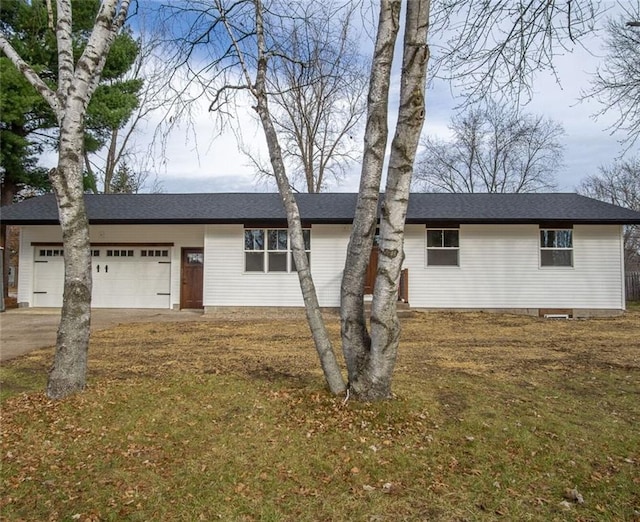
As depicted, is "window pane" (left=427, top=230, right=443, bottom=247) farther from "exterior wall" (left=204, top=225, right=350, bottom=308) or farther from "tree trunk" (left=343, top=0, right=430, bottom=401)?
→ "tree trunk" (left=343, top=0, right=430, bottom=401)

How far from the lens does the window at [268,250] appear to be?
42.8 ft

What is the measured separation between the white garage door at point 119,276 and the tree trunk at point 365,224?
11.2m

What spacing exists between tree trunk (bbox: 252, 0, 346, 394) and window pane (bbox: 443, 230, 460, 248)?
9.47 m

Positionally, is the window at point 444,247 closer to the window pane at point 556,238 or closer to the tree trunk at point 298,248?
the window pane at point 556,238

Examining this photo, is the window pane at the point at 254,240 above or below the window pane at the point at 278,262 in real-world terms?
above

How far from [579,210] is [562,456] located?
467 inches

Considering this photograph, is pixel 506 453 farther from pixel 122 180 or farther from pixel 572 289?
pixel 122 180

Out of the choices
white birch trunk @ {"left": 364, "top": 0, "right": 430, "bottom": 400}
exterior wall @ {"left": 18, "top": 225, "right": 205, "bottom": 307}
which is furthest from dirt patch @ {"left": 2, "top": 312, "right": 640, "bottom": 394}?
exterior wall @ {"left": 18, "top": 225, "right": 205, "bottom": 307}

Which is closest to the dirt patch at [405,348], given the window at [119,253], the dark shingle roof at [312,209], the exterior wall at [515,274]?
the exterior wall at [515,274]

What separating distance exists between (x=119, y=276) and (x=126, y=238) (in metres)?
1.20

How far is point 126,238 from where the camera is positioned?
1398 cm

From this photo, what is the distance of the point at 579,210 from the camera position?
13141 mm

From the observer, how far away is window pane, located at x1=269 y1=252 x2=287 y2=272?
13070 millimetres

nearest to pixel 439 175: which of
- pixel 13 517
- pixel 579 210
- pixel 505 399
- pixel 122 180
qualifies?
pixel 579 210
